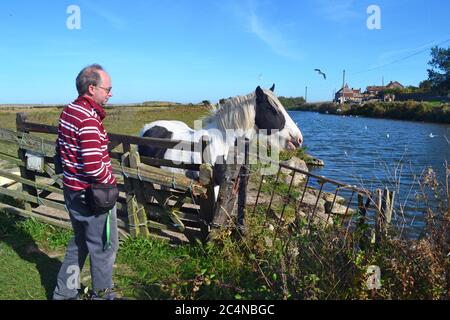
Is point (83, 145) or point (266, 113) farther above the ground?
point (266, 113)

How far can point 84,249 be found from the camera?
3.76m

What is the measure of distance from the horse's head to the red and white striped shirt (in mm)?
2992

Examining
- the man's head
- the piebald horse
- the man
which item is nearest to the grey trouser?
the man

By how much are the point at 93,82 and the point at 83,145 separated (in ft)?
1.74

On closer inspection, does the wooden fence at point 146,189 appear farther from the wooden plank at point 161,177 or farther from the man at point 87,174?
the man at point 87,174

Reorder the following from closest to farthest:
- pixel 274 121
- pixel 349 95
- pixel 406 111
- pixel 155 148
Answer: pixel 274 121
pixel 155 148
pixel 406 111
pixel 349 95

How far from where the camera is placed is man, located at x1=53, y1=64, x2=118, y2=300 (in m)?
3.18

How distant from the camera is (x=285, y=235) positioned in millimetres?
4105

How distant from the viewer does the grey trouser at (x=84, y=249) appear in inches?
136

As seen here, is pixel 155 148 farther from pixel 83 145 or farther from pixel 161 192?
pixel 83 145

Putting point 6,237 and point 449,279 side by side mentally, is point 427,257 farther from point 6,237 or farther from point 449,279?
point 6,237

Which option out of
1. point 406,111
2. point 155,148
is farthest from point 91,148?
point 406,111
